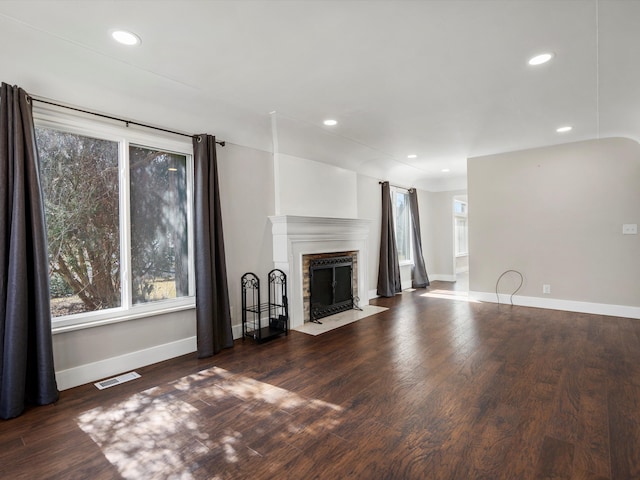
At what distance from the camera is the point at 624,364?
303 centimetres

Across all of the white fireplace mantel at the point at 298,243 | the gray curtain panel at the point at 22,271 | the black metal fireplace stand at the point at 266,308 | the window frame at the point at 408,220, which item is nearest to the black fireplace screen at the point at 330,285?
the white fireplace mantel at the point at 298,243

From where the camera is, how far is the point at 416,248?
7.45 m

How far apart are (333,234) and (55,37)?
3749 mm

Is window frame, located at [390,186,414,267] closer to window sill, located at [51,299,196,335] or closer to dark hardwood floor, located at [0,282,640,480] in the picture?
dark hardwood floor, located at [0,282,640,480]

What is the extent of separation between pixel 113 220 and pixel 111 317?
883 millimetres

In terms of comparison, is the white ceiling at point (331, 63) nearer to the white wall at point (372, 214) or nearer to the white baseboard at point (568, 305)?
the white wall at point (372, 214)

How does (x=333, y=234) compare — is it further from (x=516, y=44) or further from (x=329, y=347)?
(x=516, y=44)

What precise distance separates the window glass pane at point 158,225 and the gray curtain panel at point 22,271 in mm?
827

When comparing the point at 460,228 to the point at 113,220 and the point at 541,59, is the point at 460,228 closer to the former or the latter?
the point at 541,59

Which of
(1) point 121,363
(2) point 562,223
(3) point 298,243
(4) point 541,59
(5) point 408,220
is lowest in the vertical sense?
(1) point 121,363

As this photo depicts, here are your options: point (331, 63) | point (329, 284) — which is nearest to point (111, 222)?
point (331, 63)

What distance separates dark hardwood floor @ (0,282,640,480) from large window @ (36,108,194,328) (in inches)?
29.2

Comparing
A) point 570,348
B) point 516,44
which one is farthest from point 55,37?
point 570,348

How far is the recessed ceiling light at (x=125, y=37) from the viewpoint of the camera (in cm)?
218
